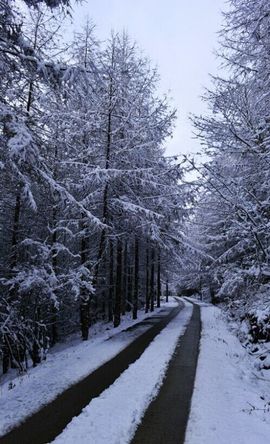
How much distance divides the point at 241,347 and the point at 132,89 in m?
15.5

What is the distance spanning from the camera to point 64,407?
309 inches

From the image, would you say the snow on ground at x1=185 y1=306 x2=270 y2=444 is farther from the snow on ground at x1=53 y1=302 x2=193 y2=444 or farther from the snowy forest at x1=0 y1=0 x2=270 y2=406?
the snowy forest at x1=0 y1=0 x2=270 y2=406

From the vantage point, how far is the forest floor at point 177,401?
6465 millimetres

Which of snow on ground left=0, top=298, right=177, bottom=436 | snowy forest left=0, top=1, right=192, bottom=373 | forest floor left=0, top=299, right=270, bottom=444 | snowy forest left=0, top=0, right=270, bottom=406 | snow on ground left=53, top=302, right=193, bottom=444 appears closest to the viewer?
snow on ground left=53, top=302, right=193, bottom=444

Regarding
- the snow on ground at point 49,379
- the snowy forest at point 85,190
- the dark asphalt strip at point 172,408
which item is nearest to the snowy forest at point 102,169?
the snowy forest at point 85,190

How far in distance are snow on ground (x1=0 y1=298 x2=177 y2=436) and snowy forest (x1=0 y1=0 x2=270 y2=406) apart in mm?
777

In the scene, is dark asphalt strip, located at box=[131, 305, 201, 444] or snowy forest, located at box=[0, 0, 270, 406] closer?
dark asphalt strip, located at box=[131, 305, 201, 444]

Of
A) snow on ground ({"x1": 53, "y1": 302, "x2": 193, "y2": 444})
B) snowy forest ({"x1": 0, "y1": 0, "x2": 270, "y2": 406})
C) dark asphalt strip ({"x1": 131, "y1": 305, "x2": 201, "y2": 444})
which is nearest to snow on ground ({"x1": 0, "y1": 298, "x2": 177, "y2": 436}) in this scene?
snowy forest ({"x1": 0, "y1": 0, "x2": 270, "y2": 406})

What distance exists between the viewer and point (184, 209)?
22484 millimetres

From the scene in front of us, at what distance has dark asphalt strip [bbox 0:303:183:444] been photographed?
6.34m

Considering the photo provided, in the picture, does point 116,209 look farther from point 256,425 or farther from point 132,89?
point 256,425

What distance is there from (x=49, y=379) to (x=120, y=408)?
3.25 m

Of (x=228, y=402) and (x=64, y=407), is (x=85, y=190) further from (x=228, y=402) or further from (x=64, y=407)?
(x=228, y=402)

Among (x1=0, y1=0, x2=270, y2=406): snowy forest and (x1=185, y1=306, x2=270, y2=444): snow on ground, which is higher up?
(x1=0, y1=0, x2=270, y2=406): snowy forest
